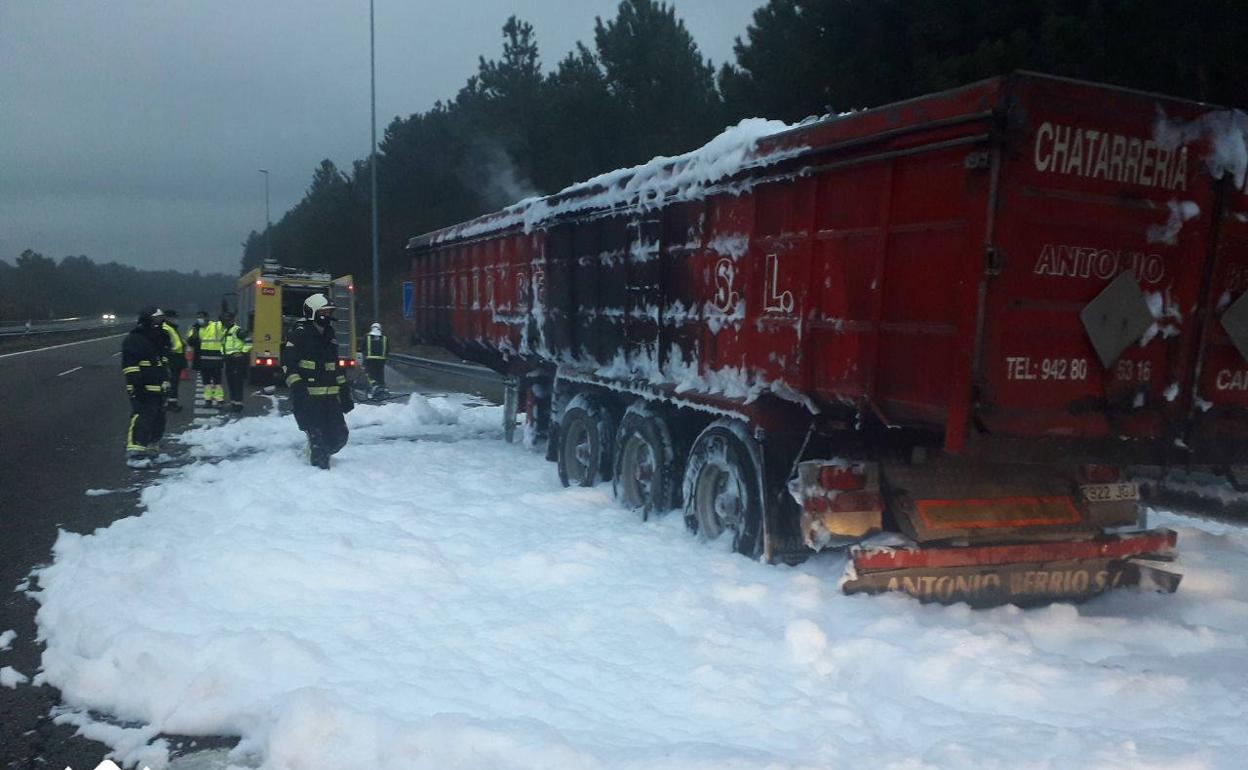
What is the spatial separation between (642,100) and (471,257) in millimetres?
14059

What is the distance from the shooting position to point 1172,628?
16.1 feet

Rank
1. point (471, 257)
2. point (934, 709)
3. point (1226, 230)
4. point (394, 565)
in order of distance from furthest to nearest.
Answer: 1. point (471, 257)
2. point (394, 565)
3. point (1226, 230)
4. point (934, 709)

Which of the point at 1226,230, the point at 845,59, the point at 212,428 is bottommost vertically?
the point at 212,428

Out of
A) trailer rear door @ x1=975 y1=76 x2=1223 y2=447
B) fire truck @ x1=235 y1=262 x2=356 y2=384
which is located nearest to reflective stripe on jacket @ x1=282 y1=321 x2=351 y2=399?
trailer rear door @ x1=975 y1=76 x2=1223 y2=447

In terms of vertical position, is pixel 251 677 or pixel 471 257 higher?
pixel 471 257

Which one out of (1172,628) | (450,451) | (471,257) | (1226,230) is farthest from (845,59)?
(1172,628)

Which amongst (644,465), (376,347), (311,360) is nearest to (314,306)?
(311,360)

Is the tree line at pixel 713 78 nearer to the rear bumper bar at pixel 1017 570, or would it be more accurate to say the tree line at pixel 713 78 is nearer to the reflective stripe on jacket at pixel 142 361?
the rear bumper bar at pixel 1017 570

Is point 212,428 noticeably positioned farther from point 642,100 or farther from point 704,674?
point 642,100

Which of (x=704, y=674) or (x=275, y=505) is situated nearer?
(x=704, y=674)

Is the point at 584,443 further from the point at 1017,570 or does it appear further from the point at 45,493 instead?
the point at 45,493

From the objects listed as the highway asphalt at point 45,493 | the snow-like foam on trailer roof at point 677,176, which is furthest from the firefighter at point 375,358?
the snow-like foam on trailer roof at point 677,176

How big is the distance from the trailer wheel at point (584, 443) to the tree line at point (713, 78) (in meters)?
4.02

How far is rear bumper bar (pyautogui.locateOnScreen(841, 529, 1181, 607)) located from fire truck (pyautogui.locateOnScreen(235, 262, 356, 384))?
15.6 meters
